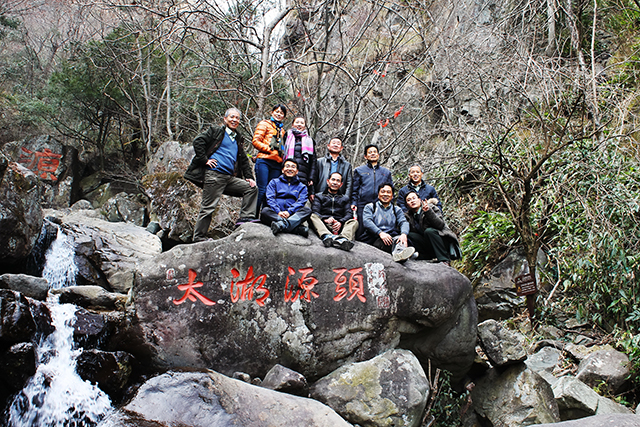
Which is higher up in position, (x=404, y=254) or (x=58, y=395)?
(x=404, y=254)

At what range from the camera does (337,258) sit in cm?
473

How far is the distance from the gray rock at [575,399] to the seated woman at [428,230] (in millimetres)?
1969

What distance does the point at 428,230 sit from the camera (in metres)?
5.42

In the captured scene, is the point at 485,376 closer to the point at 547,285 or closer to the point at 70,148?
Answer: the point at 547,285

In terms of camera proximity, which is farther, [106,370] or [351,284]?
[351,284]

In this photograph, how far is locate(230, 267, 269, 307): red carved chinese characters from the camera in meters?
4.35

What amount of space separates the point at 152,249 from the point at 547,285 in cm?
709

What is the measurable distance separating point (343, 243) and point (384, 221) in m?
0.93

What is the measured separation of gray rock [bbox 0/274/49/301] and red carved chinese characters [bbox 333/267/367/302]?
3.56 meters

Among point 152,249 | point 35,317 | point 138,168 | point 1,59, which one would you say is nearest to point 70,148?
point 138,168

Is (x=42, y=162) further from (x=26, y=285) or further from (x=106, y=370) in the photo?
(x=106, y=370)

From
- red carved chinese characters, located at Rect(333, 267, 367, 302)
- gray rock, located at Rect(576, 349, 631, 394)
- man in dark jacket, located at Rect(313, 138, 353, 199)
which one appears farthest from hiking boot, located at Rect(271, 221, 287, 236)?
gray rock, located at Rect(576, 349, 631, 394)

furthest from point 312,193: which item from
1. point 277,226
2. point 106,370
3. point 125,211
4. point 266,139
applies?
point 125,211

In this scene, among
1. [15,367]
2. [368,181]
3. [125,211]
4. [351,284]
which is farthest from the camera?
[125,211]
